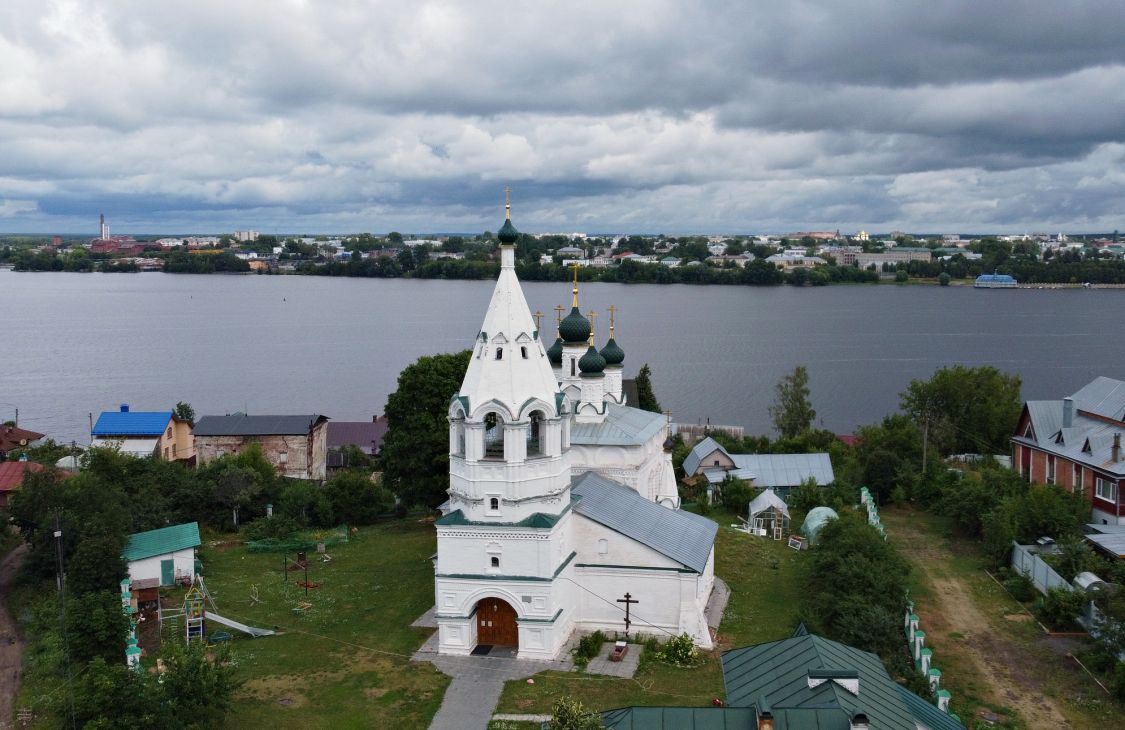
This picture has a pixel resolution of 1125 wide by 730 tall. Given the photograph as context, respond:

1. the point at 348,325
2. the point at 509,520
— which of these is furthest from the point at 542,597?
the point at 348,325

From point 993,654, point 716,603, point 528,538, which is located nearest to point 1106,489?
point 993,654

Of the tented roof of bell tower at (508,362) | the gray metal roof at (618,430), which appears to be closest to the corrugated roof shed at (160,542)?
the tented roof of bell tower at (508,362)

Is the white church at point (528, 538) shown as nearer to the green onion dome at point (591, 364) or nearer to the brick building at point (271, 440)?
the green onion dome at point (591, 364)

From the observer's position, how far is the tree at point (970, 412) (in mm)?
31203

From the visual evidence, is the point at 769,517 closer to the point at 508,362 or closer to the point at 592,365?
the point at 592,365

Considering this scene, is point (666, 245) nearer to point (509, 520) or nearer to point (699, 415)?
point (699, 415)

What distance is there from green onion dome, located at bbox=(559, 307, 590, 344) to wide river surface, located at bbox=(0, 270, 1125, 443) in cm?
2039

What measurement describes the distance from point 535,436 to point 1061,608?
8.73 m

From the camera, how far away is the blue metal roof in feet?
92.8

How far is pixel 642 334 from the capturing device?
67.5m

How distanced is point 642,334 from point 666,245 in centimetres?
11324

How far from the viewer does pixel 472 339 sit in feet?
213

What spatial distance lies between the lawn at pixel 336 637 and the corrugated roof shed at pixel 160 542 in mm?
881

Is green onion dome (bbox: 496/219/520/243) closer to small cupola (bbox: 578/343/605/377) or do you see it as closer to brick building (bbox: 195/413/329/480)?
small cupola (bbox: 578/343/605/377)
